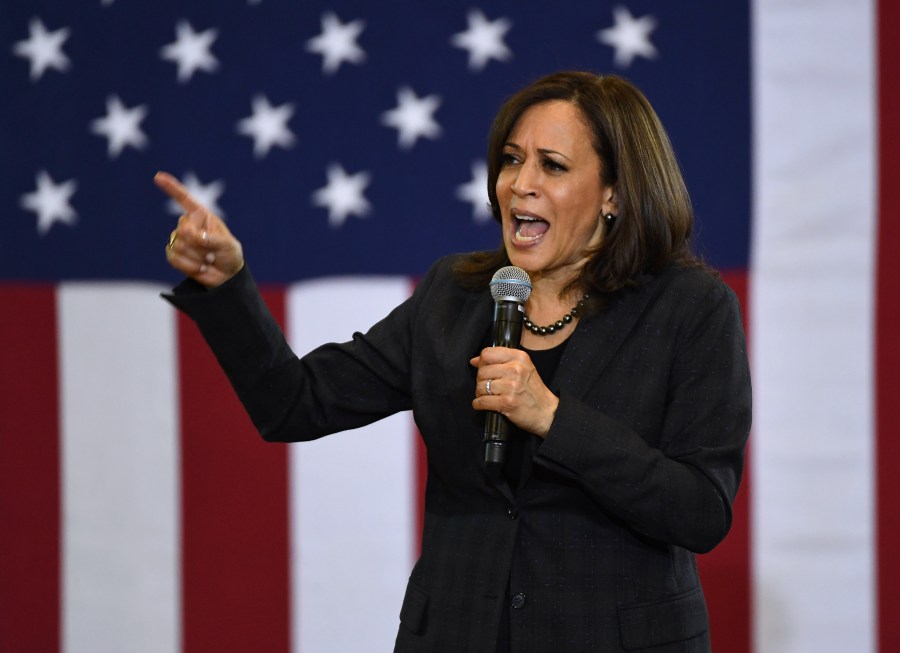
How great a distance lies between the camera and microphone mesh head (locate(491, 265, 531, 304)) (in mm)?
1334

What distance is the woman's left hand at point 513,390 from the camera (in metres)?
1.24

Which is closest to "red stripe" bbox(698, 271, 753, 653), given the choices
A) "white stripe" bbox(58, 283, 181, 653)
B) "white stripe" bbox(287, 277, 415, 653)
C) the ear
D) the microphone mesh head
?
"white stripe" bbox(287, 277, 415, 653)

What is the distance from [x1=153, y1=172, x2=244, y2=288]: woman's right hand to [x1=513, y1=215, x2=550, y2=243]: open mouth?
39 cm

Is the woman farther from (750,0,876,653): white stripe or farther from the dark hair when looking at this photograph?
(750,0,876,653): white stripe

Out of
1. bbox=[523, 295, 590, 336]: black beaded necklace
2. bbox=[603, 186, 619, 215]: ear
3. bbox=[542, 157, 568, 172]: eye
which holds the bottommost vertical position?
bbox=[523, 295, 590, 336]: black beaded necklace

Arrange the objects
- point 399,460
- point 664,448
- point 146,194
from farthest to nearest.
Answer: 1. point 146,194
2. point 399,460
3. point 664,448

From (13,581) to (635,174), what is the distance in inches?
86.8

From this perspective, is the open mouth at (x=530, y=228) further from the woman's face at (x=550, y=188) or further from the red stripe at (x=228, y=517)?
the red stripe at (x=228, y=517)

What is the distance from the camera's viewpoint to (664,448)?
137 cm

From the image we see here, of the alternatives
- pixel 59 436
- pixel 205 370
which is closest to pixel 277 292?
pixel 205 370

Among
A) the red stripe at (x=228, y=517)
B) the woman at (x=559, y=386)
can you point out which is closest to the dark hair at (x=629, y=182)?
the woman at (x=559, y=386)

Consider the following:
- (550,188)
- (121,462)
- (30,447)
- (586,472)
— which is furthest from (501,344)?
(30,447)

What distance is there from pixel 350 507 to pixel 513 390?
4.88 ft

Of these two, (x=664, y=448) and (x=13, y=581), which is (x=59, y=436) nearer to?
(x=13, y=581)
